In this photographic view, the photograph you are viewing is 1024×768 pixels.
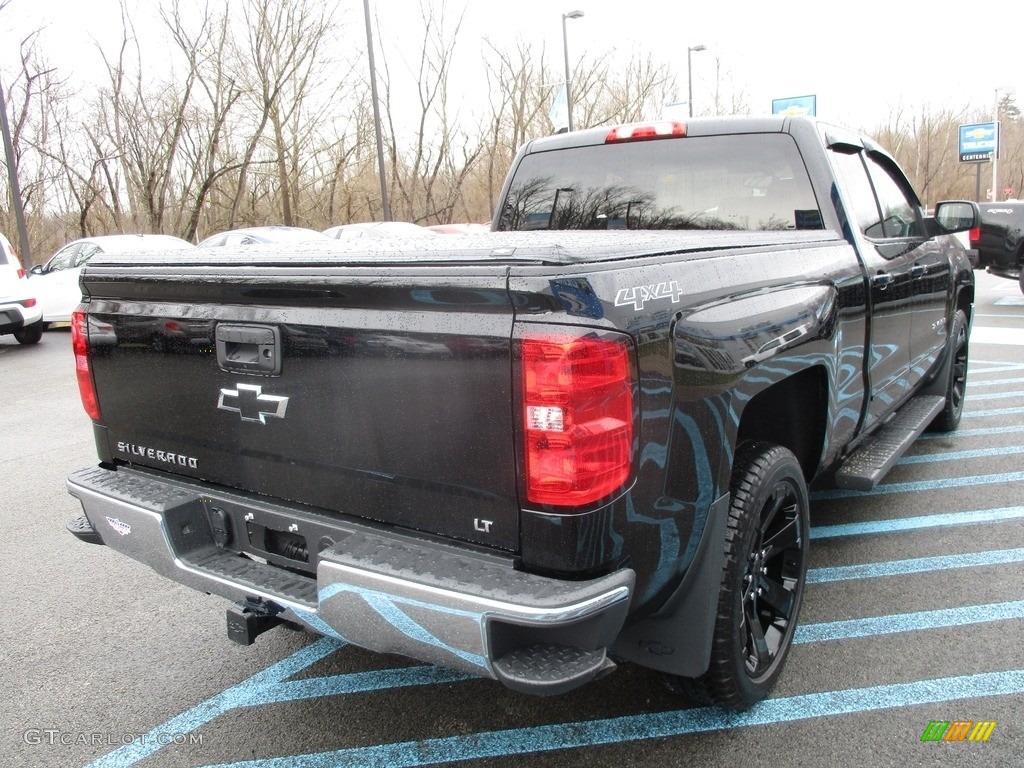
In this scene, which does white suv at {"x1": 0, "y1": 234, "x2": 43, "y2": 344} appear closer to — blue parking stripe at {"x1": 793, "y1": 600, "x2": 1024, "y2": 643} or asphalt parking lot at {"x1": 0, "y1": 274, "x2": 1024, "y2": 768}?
asphalt parking lot at {"x1": 0, "y1": 274, "x2": 1024, "y2": 768}

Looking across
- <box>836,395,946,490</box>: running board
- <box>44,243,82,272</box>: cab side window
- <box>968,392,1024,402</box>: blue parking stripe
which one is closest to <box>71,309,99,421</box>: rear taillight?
<box>836,395,946,490</box>: running board

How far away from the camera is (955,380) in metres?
5.66

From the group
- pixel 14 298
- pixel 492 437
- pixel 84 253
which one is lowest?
pixel 492 437

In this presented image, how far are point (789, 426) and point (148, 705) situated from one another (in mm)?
2506

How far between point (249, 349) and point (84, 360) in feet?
3.04

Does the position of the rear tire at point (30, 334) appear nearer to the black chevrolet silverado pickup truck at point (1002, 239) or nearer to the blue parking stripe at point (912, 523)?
the blue parking stripe at point (912, 523)

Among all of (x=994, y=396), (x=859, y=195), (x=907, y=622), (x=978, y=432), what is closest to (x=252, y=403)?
(x=907, y=622)

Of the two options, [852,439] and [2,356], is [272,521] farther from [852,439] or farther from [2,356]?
[2,356]

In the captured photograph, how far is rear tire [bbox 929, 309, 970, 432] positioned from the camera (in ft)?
17.4

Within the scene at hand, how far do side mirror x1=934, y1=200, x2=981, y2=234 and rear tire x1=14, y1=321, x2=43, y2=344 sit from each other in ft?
40.0

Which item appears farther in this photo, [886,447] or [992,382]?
[992,382]

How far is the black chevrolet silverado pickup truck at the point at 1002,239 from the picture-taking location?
39.2 ft

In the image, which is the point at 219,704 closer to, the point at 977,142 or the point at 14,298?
the point at 14,298

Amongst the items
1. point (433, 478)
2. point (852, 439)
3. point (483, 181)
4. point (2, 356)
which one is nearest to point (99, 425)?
point (433, 478)
